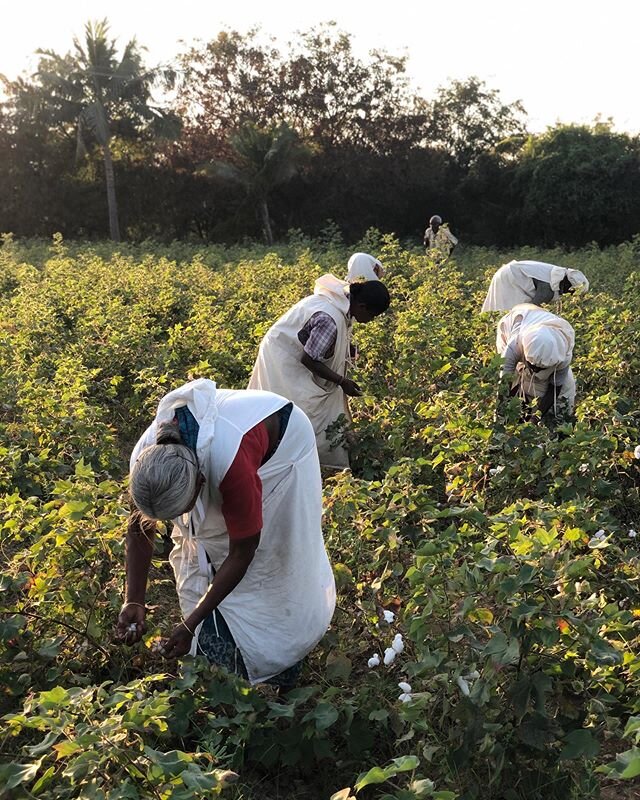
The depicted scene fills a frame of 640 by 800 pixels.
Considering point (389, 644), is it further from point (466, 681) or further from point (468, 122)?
point (468, 122)

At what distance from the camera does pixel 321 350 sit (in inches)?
171

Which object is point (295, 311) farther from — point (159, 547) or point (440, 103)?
point (440, 103)

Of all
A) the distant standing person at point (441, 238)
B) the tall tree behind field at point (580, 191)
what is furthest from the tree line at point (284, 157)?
the distant standing person at point (441, 238)

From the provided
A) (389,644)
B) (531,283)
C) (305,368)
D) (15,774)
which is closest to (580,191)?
(531,283)

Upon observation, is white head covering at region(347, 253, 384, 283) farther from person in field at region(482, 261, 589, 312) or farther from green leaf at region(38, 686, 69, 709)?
green leaf at region(38, 686, 69, 709)

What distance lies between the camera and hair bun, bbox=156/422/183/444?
2.16 meters

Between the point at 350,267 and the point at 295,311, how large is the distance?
143cm

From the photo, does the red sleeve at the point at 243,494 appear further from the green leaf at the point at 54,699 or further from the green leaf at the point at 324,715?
the green leaf at the point at 54,699

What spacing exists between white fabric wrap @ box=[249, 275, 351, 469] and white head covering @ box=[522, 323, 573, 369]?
3.04 feet

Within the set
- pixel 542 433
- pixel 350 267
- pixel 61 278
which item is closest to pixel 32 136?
pixel 61 278

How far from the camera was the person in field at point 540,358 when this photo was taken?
417cm

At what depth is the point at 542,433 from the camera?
3725 mm

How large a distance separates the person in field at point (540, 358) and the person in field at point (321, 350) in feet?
2.37

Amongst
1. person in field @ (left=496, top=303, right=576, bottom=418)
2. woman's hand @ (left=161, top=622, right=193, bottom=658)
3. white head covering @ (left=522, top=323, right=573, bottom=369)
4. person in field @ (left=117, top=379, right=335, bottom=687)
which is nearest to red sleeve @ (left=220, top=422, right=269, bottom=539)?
person in field @ (left=117, top=379, right=335, bottom=687)
